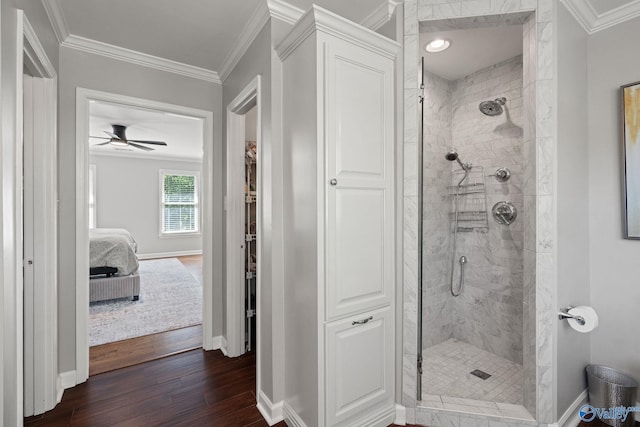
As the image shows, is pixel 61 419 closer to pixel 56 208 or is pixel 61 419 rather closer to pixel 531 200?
pixel 56 208

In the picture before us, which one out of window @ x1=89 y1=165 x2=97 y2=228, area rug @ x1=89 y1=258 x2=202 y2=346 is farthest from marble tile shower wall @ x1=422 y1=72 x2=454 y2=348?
window @ x1=89 y1=165 x2=97 y2=228

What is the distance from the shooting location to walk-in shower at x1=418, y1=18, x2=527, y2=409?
2533 millimetres

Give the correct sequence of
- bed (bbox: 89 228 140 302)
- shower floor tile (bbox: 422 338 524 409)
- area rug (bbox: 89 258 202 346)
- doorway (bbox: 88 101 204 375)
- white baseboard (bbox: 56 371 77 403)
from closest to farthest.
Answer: shower floor tile (bbox: 422 338 524 409), white baseboard (bbox: 56 371 77 403), doorway (bbox: 88 101 204 375), area rug (bbox: 89 258 202 346), bed (bbox: 89 228 140 302)

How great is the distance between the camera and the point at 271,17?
194 centimetres

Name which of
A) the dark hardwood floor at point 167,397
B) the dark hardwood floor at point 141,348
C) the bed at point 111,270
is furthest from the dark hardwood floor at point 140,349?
the bed at point 111,270

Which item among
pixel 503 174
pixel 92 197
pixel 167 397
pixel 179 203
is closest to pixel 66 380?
pixel 167 397

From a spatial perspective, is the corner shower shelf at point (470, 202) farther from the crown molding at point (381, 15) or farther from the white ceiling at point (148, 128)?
the white ceiling at point (148, 128)

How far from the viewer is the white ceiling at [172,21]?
1.95 metres

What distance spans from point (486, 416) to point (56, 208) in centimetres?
309

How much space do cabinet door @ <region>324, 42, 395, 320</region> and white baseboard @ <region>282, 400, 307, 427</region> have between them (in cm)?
69

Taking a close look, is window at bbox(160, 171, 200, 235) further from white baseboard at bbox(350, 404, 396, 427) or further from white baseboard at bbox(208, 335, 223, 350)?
white baseboard at bbox(350, 404, 396, 427)

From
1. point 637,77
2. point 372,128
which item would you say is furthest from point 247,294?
point 637,77

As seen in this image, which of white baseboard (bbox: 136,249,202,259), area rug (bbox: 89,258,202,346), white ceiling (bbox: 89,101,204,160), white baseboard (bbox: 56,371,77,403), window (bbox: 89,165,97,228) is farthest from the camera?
white baseboard (bbox: 136,249,202,259)

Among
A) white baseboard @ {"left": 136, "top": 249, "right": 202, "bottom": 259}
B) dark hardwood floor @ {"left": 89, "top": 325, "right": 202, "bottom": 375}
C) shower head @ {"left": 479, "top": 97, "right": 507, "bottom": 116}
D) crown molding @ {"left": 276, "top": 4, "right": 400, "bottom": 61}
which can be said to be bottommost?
dark hardwood floor @ {"left": 89, "top": 325, "right": 202, "bottom": 375}
